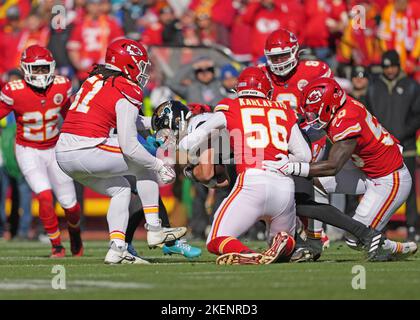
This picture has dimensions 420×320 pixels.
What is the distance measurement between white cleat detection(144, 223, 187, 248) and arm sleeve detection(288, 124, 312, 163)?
1.18 meters

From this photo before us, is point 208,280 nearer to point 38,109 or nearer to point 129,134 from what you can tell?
point 129,134

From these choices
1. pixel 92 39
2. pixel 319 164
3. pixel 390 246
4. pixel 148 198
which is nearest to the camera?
pixel 319 164

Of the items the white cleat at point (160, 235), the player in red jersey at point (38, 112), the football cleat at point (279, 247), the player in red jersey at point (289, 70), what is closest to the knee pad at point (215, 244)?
the football cleat at point (279, 247)

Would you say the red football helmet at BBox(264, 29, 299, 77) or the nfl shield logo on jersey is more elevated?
the red football helmet at BBox(264, 29, 299, 77)

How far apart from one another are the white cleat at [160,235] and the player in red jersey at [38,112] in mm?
2223

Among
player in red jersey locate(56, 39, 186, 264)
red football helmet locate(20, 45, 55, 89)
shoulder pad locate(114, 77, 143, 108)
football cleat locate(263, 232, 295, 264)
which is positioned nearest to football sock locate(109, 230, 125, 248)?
player in red jersey locate(56, 39, 186, 264)

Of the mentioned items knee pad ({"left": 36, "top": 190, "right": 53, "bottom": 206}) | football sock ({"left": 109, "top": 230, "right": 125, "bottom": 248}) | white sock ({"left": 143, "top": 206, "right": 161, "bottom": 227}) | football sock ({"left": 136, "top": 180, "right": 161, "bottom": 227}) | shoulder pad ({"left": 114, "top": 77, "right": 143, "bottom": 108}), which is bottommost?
knee pad ({"left": 36, "top": 190, "right": 53, "bottom": 206})

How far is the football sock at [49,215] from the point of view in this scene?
38.5 ft

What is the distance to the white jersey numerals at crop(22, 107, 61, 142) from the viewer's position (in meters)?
12.1

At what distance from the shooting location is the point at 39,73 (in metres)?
12.2

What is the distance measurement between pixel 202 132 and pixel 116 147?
2.96 ft

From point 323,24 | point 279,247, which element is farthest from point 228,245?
point 323,24

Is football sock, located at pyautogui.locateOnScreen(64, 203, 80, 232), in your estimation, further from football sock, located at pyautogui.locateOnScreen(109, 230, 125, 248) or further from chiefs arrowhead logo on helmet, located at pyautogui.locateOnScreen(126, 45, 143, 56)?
chiefs arrowhead logo on helmet, located at pyautogui.locateOnScreen(126, 45, 143, 56)

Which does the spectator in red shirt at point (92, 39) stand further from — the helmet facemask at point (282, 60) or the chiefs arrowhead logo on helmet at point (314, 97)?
the chiefs arrowhead logo on helmet at point (314, 97)
